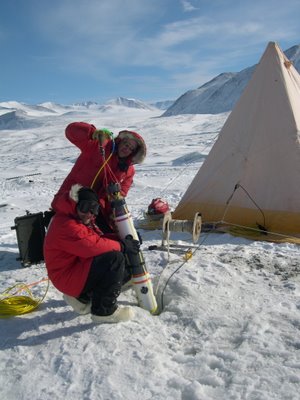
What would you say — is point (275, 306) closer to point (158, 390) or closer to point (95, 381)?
point (158, 390)

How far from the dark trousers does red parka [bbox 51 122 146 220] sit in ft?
3.00


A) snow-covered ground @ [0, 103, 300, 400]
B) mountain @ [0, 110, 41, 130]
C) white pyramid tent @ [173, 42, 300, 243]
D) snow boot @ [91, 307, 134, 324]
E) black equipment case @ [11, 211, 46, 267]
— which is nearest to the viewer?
snow-covered ground @ [0, 103, 300, 400]

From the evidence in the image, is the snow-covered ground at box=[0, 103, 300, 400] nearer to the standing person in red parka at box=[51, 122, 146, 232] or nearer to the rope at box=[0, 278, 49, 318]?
the rope at box=[0, 278, 49, 318]

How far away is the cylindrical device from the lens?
3332 millimetres

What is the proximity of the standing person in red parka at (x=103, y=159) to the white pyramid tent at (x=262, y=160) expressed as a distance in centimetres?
249

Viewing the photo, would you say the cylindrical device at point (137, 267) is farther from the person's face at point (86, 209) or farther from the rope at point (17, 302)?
the rope at point (17, 302)

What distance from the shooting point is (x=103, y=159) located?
381 centimetres

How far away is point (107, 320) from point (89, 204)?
0.95 m

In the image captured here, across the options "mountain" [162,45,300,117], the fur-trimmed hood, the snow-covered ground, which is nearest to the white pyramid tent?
the snow-covered ground

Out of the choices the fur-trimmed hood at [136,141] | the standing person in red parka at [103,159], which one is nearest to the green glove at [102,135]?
the standing person in red parka at [103,159]

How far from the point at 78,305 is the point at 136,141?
1648mm

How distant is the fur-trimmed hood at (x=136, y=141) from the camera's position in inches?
151

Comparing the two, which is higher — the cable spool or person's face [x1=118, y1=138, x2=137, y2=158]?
person's face [x1=118, y1=138, x2=137, y2=158]

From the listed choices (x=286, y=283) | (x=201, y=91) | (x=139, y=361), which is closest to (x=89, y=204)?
(x=139, y=361)
